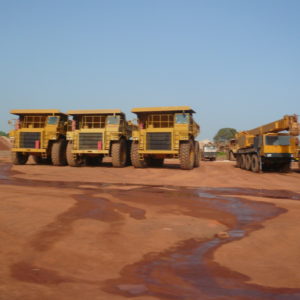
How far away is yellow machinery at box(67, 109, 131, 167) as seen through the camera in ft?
60.0

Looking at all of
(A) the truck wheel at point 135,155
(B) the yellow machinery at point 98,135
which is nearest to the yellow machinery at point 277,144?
(A) the truck wheel at point 135,155

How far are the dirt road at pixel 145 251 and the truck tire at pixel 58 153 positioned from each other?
1319cm

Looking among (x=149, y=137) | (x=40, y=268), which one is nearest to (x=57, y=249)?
(x=40, y=268)

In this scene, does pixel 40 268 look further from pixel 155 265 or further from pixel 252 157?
pixel 252 157

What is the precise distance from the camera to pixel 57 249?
3.51 meters

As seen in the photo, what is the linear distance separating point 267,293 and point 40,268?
72.3 inches

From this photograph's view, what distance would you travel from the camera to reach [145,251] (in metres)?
3.59

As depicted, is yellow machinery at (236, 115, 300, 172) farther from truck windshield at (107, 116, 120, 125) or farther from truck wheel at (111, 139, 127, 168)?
truck windshield at (107, 116, 120, 125)

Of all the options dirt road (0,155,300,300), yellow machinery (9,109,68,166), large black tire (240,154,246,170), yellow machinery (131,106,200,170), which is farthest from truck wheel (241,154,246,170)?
dirt road (0,155,300,300)

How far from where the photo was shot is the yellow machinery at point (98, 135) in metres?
18.3

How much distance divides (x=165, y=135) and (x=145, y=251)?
46.1 feet

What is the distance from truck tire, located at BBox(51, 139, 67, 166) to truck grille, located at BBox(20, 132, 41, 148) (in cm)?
102

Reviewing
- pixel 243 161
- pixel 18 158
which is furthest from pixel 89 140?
pixel 243 161

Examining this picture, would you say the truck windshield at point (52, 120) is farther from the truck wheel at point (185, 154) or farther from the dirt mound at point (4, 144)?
the dirt mound at point (4, 144)
